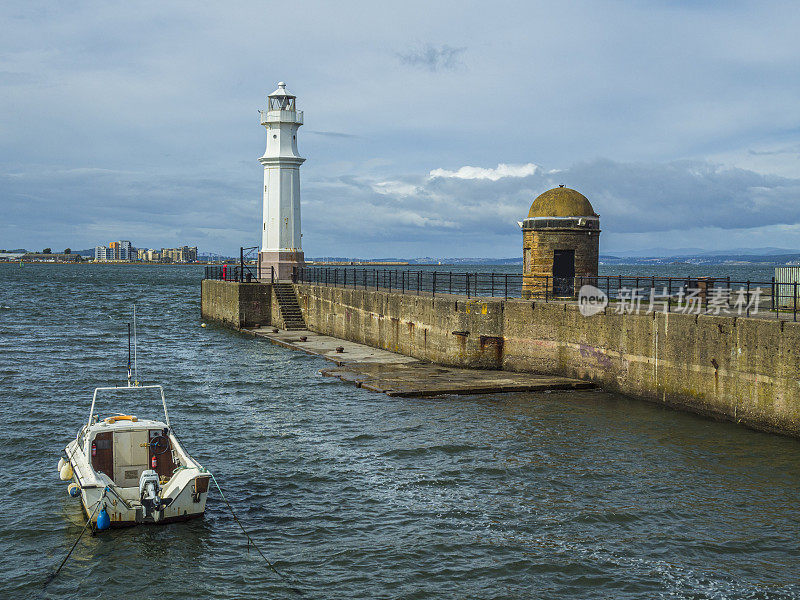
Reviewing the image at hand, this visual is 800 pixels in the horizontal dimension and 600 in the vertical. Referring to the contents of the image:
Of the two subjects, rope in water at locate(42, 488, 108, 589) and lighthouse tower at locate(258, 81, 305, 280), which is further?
lighthouse tower at locate(258, 81, 305, 280)

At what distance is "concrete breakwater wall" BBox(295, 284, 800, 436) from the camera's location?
16478 mm

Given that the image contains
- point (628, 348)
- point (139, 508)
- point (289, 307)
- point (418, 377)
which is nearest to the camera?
point (139, 508)

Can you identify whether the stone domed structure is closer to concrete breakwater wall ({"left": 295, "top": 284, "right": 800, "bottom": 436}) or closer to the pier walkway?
concrete breakwater wall ({"left": 295, "top": 284, "right": 800, "bottom": 436})

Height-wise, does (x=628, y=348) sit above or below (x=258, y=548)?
above

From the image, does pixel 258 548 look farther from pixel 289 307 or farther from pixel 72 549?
pixel 289 307

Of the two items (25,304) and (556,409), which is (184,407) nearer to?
(556,409)

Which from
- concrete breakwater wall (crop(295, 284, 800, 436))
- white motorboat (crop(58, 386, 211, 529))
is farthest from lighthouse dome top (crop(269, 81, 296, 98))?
white motorboat (crop(58, 386, 211, 529))

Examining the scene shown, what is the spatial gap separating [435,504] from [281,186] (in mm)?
32727

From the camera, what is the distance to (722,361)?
1750 cm

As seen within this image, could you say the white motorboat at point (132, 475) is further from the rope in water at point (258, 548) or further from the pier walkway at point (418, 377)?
the pier walkway at point (418, 377)

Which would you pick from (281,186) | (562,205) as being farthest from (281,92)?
(562,205)

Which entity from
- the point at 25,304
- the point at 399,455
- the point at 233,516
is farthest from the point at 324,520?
the point at 25,304

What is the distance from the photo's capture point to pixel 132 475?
44.1 ft

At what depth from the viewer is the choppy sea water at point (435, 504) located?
1051cm
